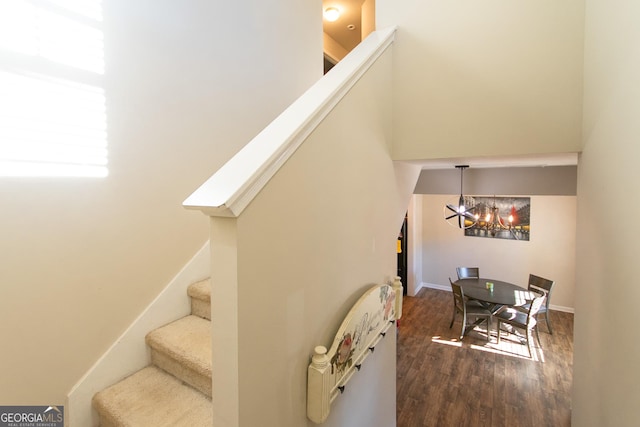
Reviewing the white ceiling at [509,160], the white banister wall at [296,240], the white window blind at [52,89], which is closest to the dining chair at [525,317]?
the white ceiling at [509,160]

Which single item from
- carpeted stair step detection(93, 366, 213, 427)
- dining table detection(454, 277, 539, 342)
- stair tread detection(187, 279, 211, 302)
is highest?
stair tread detection(187, 279, 211, 302)

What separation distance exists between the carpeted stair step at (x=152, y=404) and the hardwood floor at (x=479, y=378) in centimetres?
293

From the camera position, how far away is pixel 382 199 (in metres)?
1.97

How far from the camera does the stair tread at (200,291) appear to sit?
5.91 ft

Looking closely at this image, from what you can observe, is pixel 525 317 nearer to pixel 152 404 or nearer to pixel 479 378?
pixel 479 378

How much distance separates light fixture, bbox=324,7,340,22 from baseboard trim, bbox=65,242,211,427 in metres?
4.08

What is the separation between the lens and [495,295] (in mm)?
5227

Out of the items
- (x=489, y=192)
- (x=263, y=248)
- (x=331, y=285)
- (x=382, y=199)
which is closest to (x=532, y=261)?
(x=489, y=192)

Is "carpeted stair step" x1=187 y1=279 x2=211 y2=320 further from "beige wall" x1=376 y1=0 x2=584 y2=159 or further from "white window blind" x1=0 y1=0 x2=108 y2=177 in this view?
"beige wall" x1=376 y1=0 x2=584 y2=159

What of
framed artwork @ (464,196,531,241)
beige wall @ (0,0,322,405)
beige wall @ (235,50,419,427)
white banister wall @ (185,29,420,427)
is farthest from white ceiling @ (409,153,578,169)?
framed artwork @ (464,196,531,241)

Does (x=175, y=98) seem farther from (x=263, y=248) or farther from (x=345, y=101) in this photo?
(x=263, y=248)

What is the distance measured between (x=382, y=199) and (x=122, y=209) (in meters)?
1.49

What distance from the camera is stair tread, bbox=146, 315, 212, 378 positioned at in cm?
143

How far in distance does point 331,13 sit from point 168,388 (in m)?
4.93
